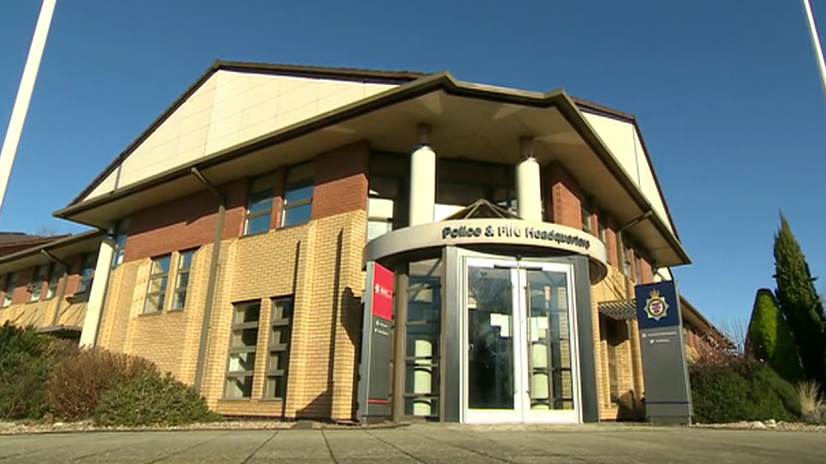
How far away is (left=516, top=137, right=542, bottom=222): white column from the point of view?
1295cm

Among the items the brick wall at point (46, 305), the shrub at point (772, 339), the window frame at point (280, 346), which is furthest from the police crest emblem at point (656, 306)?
the brick wall at point (46, 305)

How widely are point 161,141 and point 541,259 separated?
13769mm

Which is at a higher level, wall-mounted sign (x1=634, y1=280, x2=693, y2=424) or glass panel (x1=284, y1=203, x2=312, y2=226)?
glass panel (x1=284, y1=203, x2=312, y2=226)

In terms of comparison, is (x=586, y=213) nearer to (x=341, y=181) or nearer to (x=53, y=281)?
(x=341, y=181)

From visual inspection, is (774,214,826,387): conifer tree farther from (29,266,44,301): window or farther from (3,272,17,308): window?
(3,272,17,308): window

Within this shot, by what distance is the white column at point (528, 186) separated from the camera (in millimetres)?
12945

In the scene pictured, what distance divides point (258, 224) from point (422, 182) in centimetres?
548

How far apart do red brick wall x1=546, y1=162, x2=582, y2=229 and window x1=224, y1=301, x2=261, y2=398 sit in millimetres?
7770

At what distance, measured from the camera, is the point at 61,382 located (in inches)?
453

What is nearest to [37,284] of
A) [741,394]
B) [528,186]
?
[528,186]

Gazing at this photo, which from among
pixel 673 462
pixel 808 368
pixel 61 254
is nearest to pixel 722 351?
pixel 808 368

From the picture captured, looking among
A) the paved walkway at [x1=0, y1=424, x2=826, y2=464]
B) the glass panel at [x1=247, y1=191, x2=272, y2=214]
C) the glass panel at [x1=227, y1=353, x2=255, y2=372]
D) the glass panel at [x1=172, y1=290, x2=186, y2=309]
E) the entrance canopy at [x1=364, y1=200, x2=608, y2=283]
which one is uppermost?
the glass panel at [x1=247, y1=191, x2=272, y2=214]

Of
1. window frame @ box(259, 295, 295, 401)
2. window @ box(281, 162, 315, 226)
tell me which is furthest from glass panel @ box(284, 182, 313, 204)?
window frame @ box(259, 295, 295, 401)

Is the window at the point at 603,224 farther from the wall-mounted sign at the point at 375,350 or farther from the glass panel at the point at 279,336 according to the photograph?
the glass panel at the point at 279,336
